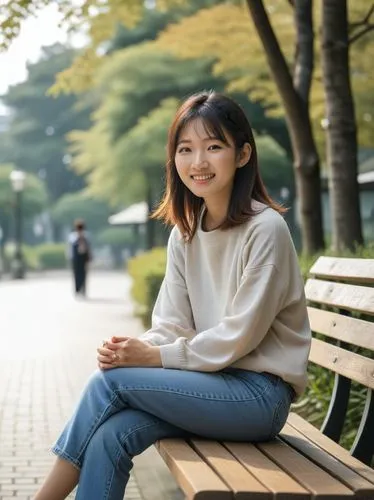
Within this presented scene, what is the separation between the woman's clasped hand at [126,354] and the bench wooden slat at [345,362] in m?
0.79

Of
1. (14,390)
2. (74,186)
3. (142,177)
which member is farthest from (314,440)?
(74,186)

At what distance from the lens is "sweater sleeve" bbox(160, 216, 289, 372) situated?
319 cm

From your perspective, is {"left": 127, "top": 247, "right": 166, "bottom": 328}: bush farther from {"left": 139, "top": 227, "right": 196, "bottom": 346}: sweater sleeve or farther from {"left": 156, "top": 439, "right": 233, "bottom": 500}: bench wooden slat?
{"left": 156, "top": 439, "right": 233, "bottom": 500}: bench wooden slat

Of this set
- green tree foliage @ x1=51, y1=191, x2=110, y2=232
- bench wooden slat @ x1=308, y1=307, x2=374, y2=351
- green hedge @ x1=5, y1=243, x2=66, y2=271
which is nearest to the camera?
bench wooden slat @ x1=308, y1=307, x2=374, y2=351

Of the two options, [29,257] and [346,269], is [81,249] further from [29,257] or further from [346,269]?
[29,257]

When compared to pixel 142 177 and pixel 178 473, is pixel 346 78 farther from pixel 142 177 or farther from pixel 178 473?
pixel 142 177

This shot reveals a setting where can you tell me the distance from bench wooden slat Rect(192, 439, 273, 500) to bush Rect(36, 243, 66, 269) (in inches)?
2036

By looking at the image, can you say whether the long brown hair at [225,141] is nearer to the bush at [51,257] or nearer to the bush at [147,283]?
the bush at [147,283]

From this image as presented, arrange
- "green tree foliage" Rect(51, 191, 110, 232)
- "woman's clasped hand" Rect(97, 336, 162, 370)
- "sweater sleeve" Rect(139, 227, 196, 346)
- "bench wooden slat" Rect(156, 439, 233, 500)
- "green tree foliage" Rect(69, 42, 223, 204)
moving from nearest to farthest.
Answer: "bench wooden slat" Rect(156, 439, 233, 500) < "woman's clasped hand" Rect(97, 336, 162, 370) < "sweater sleeve" Rect(139, 227, 196, 346) < "green tree foliage" Rect(69, 42, 223, 204) < "green tree foliage" Rect(51, 191, 110, 232)

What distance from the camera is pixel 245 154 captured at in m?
3.47

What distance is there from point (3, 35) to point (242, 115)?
6087 millimetres

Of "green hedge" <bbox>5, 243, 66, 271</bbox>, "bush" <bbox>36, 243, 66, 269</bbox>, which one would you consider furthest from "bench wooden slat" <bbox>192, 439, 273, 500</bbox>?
"bush" <bbox>36, 243, 66, 269</bbox>

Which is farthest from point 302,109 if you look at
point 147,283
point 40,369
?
point 147,283

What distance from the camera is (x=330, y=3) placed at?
8.45m
